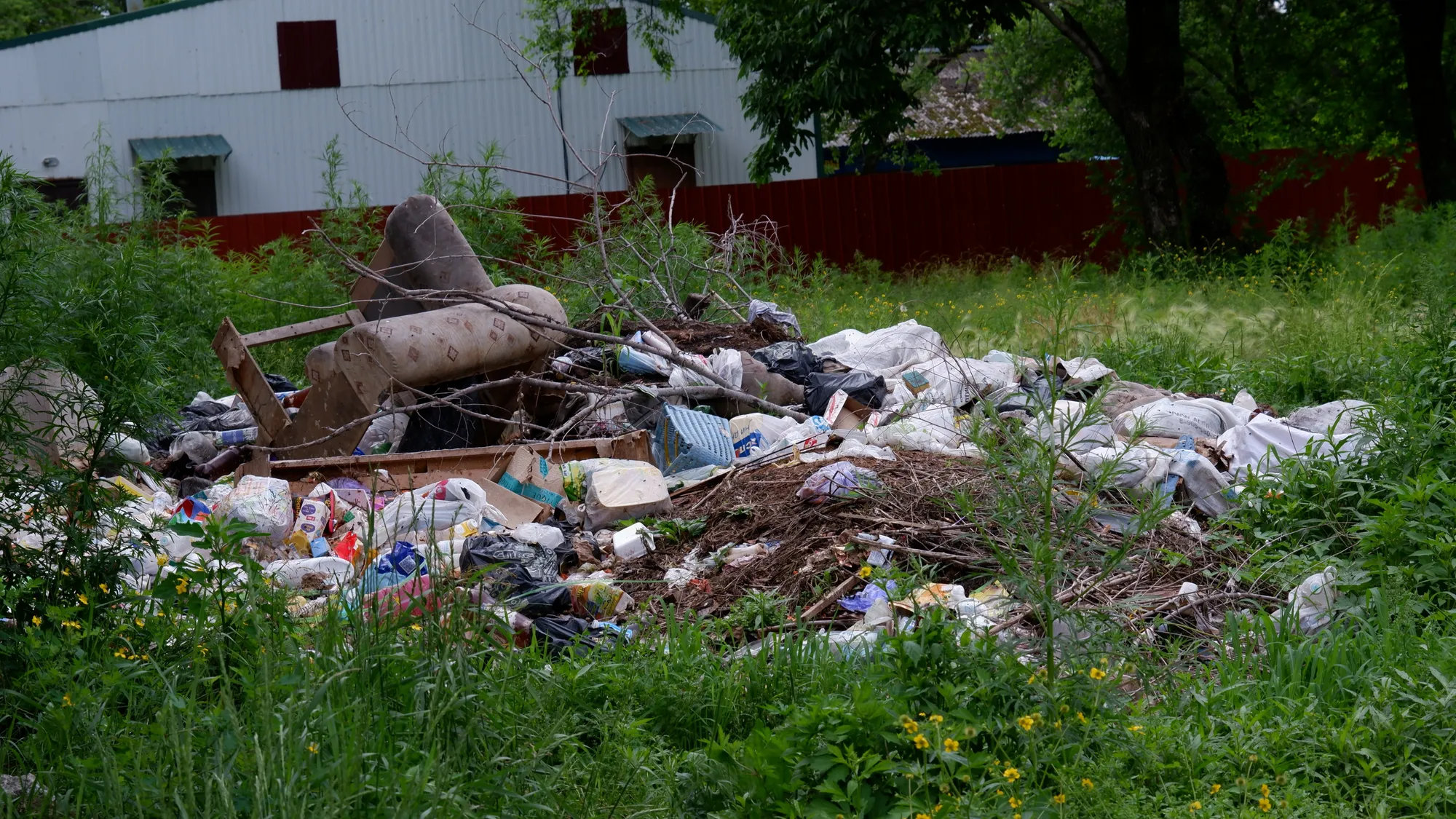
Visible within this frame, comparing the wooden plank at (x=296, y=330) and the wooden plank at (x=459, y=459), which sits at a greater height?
the wooden plank at (x=296, y=330)

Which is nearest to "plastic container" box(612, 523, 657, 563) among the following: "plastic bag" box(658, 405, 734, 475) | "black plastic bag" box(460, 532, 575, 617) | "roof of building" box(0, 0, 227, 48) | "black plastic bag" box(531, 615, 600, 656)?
"black plastic bag" box(460, 532, 575, 617)

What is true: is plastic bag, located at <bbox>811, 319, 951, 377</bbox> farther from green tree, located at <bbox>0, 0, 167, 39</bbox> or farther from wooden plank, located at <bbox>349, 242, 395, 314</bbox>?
green tree, located at <bbox>0, 0, 167, 39</bbox>

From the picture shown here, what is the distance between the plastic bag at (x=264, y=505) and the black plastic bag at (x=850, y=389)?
296 cm

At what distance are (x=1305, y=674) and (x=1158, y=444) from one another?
7.65 ft

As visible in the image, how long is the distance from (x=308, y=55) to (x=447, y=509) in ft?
51.0

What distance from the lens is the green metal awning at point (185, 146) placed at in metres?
17.8

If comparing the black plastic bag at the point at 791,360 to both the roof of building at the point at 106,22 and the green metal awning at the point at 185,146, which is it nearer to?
the roof of building at the point at 106,22

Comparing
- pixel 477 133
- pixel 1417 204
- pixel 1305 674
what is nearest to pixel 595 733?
pixel 1305 674

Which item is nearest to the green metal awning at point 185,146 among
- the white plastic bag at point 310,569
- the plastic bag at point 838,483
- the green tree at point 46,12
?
the green tree at point 46,12

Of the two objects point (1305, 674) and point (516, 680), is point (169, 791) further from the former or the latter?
point (1305, 674)

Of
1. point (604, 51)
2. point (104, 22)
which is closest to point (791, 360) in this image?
point (604, 51)

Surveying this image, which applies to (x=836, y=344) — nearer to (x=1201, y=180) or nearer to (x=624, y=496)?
(x=624, y=496)

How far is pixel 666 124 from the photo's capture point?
63.2 feet

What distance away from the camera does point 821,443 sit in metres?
5.94
